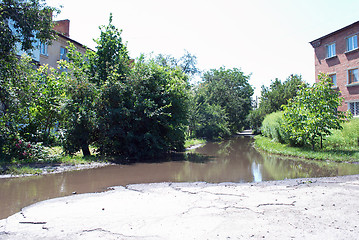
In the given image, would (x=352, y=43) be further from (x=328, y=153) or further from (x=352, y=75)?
(x=328, y=153)

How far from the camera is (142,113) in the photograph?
577 inches

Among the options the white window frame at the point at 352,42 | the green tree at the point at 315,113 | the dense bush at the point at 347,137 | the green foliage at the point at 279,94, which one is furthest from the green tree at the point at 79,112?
the green foliage at the point at 279,94

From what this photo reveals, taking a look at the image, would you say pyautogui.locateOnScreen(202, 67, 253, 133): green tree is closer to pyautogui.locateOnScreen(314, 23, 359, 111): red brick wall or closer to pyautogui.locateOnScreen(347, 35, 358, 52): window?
pyautogui.locateOnScreen(314, 23, 359, 111): red brick wall

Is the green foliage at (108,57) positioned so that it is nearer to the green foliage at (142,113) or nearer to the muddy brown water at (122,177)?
the green foliage at (142,113)

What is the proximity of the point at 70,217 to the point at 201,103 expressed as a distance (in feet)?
98.6

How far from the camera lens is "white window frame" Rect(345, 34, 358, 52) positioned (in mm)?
24469

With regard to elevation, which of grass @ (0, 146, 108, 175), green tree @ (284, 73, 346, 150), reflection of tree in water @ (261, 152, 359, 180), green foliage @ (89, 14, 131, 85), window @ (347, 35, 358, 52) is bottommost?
reflection of tree in water @ (261, 152, 359, 180)

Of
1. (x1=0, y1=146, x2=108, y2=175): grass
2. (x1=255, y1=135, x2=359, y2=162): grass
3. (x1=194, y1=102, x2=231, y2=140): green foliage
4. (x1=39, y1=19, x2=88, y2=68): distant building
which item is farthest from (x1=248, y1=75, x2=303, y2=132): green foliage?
(x1=0, y1=146, x2=108, y2=175): grass

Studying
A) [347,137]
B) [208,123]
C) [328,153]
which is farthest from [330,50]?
[328,153]

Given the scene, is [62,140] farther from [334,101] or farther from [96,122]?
[334,101]

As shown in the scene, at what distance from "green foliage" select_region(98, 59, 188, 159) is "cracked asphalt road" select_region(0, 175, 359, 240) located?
683 centimetres

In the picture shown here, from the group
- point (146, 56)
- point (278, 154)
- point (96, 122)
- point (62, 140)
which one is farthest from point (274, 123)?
point (62, 140)

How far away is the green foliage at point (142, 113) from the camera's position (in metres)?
13.9

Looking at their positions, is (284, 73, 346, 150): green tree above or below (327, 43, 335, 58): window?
below
